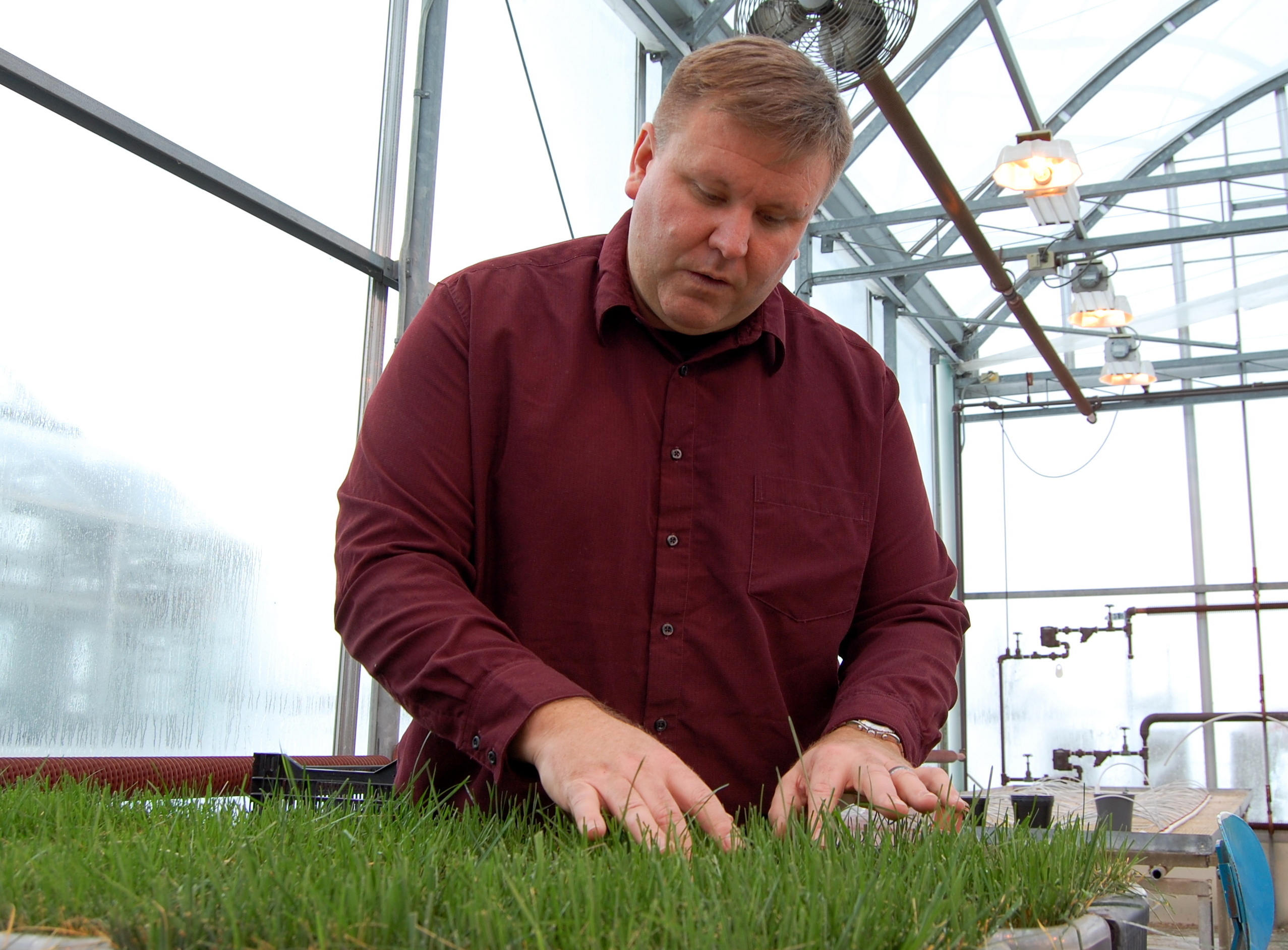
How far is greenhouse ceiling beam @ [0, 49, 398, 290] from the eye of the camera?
272 centimetres

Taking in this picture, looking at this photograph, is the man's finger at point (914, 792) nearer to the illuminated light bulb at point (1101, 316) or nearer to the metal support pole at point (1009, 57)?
the metal support pole at point (1009, 57)

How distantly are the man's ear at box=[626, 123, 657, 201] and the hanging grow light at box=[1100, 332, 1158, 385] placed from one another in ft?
23.3

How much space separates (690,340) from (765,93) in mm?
293

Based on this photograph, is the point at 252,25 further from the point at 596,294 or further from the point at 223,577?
the point at 596,294

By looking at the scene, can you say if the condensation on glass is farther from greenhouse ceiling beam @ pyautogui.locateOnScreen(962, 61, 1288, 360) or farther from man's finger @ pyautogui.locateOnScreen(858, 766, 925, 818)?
greenhouse ceiling beam @ pyautogui.locateOnScreen(962, 61, 1288, 360)

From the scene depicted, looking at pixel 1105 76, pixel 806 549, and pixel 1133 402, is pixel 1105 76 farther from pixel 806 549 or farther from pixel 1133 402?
pixel 806 549

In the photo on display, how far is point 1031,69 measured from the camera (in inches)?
287

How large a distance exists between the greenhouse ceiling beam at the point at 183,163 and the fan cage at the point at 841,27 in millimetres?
1539

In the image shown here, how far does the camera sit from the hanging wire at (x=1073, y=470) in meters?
9.56

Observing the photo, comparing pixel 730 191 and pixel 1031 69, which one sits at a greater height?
pixel 1031 69

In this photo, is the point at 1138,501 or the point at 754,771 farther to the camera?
the point at 1138,501

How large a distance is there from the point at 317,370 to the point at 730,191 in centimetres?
293

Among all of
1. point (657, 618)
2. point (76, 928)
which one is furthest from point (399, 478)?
point (76, 928)

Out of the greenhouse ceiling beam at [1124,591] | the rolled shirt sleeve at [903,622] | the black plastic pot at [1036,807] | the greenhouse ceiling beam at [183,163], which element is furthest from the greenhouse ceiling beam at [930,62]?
the rolled shirt sleeve at [903,622]
